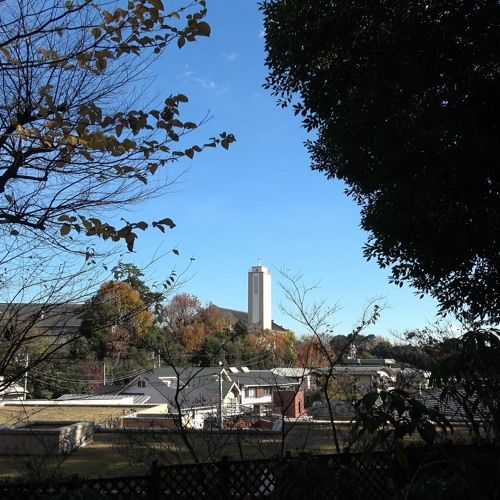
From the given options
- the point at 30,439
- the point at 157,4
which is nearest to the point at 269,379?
the point at 157,4

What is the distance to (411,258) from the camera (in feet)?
20.0

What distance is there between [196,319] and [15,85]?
6729mm

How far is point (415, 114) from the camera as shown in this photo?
17.0ft

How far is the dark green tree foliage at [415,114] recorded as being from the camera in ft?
16.4

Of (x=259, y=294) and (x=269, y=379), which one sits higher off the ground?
(x=259, y=294)

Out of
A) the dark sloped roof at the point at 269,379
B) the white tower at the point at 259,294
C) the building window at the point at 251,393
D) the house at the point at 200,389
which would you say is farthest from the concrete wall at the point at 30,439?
the white tower at the point at 259,294

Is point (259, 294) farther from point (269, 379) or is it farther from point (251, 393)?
point (269, 379)

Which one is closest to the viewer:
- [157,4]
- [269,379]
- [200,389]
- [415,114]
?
[157,4]

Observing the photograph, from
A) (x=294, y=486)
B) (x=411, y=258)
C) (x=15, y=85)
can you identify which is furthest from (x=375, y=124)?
(x=294, y=486)

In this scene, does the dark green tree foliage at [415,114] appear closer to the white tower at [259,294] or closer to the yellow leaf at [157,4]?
the yellow leaf at [157,4]

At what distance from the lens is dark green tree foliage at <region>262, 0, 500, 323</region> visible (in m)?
4.99

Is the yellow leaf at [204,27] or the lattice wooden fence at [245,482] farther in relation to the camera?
the yellow leaf at [204,27]

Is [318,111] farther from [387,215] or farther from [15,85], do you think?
[15,85]

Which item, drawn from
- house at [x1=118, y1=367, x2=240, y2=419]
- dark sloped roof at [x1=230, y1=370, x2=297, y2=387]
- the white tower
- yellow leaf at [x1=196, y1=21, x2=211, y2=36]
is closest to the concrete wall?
house at [x1=118, y1=367, x2=240, y2=419]
